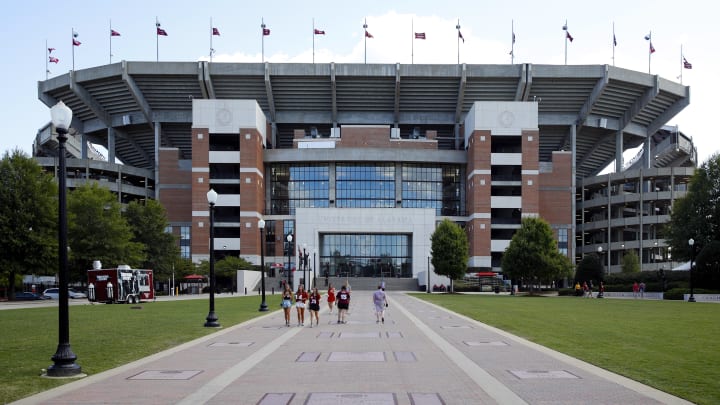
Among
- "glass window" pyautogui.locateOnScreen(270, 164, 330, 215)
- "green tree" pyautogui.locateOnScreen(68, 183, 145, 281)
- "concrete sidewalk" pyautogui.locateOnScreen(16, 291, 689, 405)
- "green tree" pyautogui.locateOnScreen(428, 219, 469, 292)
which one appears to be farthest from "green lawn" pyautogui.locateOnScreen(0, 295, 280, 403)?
"glass window" pyautogui.locateOnScreen(270, 164, 330, 215)

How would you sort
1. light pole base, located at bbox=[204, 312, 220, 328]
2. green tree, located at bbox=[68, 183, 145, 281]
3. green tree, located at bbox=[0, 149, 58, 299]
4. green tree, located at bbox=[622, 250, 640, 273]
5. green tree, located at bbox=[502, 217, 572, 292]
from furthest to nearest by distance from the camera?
green tree, located at bbox=[622, 250, 640, 273]
green tree, located at bbox=[502, 217, 572, 292]
green tree, located at bbox=[68, 183, 145, 281]
green tree, located at bbox=[0, 149, 58, 299]
light pole base, located at bbox=[204, 312, 220, 328]

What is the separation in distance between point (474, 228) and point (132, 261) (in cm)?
5110

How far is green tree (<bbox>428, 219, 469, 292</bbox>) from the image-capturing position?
7631 centimetres

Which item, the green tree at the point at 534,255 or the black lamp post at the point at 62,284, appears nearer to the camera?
the black lamp post at the point at 62,284

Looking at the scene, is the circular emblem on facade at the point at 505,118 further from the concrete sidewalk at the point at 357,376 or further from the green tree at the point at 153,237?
the concrete sidewalk at the point at 357,376

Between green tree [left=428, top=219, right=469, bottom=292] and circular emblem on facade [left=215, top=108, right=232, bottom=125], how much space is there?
3745 centimetres

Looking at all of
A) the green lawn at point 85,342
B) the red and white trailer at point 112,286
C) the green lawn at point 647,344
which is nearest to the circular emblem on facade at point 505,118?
the red and white trailer at point 112,286

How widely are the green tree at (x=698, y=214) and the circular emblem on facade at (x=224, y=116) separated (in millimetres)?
60138

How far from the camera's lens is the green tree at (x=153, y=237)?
74.9 meters

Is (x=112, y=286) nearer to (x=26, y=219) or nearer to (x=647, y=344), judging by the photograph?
(x=26, y=219)

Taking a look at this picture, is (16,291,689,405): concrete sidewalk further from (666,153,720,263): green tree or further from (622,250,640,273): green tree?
(622,250,640,273): green tree

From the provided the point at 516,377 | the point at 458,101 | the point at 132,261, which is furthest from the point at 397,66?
the point at 516,377

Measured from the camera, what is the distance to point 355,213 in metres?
102

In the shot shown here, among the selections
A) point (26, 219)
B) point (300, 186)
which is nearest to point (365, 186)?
point (300, 186)
